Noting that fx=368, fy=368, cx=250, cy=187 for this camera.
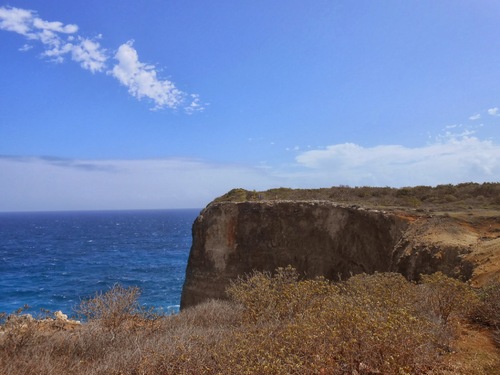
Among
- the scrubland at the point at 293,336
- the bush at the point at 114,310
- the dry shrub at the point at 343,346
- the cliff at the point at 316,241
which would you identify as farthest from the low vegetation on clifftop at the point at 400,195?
the dry shrub at the point at 343,346

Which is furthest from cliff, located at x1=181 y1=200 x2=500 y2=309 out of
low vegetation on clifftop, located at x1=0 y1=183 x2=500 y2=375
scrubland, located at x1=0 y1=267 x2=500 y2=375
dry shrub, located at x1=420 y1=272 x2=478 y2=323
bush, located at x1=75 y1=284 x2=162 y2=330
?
bush, located at x1=75 y1=284 x2=162 y2=330

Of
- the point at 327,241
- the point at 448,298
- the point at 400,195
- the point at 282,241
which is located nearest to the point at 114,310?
the point at 448,298

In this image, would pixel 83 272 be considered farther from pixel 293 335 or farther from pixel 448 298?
pixel 293 335

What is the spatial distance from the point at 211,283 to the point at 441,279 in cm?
1981

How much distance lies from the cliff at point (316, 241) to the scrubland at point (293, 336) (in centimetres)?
655

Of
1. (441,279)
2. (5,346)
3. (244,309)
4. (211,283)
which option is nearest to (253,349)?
(244,309)

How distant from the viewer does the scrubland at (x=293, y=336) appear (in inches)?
195

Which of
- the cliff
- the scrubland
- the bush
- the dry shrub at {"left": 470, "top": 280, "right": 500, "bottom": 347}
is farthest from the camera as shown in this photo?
the cliff

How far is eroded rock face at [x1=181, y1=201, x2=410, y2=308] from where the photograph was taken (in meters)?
20.6

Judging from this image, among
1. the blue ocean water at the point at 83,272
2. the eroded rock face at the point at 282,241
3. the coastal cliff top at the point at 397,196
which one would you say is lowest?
the blue ocean water at the point at 83,272

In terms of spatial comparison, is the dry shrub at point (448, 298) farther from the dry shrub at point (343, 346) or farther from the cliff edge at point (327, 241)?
the cliff edge at point (327, 241)

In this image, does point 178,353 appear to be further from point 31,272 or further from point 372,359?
point 31,272

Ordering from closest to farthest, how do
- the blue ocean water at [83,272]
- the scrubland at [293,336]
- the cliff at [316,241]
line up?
the scrubland at [293,336], the cliff at [316,241], the blue ocean water at [83,272]

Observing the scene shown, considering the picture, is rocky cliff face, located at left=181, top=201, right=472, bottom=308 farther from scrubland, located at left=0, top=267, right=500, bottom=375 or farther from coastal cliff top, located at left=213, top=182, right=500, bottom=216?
scrubland, located at left=0, top=267, right=500, bottom=375
